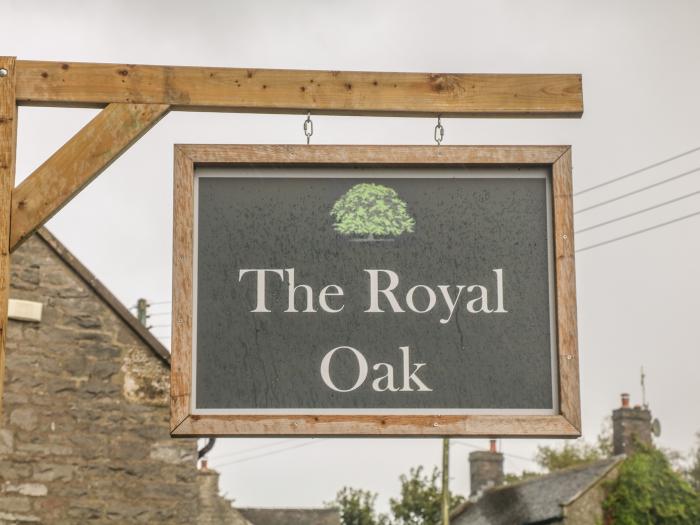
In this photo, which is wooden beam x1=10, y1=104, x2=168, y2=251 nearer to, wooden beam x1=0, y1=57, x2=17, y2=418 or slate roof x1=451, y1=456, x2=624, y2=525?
wooden beam x1=0, y1=57, x2=17, y2=418

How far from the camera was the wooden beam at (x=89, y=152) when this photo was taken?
5.29m

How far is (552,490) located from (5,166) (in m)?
29.5

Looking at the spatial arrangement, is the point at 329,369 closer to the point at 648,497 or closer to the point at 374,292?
the point at 374,292

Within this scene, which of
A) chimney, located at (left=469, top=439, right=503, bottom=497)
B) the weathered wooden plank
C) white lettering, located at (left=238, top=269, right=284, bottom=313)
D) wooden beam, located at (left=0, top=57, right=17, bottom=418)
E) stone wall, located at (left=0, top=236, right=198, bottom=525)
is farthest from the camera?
chimney, located at (left=469, top=439, right=503, bottom=497)

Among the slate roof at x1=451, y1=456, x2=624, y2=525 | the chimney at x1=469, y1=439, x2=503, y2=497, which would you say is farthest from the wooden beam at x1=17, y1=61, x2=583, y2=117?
the chimney at x1=469, y1=439, x2=503, y2=497

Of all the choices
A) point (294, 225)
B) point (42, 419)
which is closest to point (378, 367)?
point (294, 225)

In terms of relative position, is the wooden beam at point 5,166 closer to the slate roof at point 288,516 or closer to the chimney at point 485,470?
the slate roof at point 288,516

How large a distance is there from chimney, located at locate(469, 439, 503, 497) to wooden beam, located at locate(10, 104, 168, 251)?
112 feet

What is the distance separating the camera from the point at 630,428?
1417 inches

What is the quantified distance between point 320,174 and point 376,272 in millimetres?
441

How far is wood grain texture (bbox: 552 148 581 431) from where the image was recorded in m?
4.97

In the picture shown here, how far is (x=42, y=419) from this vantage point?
12492 millimetres

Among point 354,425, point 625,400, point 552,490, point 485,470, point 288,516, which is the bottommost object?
point 288,516

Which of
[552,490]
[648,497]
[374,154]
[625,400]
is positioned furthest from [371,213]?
[625,400]
